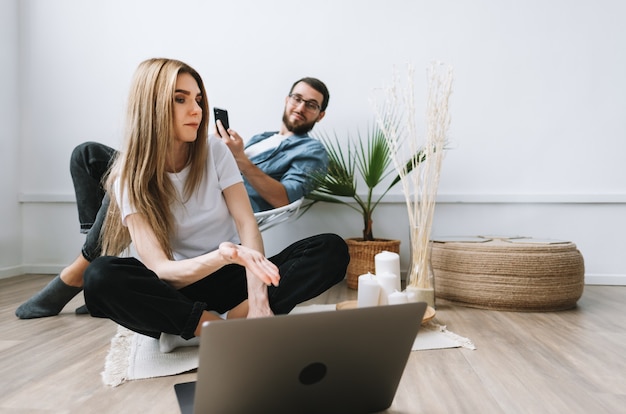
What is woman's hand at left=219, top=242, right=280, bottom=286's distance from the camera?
1.14 m

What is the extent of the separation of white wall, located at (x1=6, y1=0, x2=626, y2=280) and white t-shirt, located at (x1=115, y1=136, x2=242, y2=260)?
1370 millimetres

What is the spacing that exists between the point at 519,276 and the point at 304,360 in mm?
1558

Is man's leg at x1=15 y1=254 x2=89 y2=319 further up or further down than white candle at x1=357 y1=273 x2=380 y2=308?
further down

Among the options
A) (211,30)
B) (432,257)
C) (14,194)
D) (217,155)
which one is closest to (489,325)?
(432,257)

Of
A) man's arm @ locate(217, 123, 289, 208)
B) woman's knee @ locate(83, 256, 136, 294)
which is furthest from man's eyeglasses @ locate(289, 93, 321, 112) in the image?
woman's knee @ locate(83, 256, 136, 294)

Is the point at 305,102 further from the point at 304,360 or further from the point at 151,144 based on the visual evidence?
the point at 304,360

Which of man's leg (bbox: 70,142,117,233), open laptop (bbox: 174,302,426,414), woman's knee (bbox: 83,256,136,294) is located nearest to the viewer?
open laptop (bbox: 174,302,426,414)

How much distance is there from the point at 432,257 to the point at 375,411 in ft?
4.66

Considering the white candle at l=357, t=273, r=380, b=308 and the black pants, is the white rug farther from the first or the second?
the white candle at l=357, t=273, r=380, b=308

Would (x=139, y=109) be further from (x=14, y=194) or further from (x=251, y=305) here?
(x=14, y=194)

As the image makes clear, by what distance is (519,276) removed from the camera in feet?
7.27

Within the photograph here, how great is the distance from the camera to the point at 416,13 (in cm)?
297

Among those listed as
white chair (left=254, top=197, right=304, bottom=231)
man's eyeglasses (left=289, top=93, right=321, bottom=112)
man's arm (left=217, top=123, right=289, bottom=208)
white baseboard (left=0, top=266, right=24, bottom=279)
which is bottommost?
white baseboard (left=0, top=266, right=24, bottom=279)

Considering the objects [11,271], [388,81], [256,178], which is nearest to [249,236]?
[256,178]
